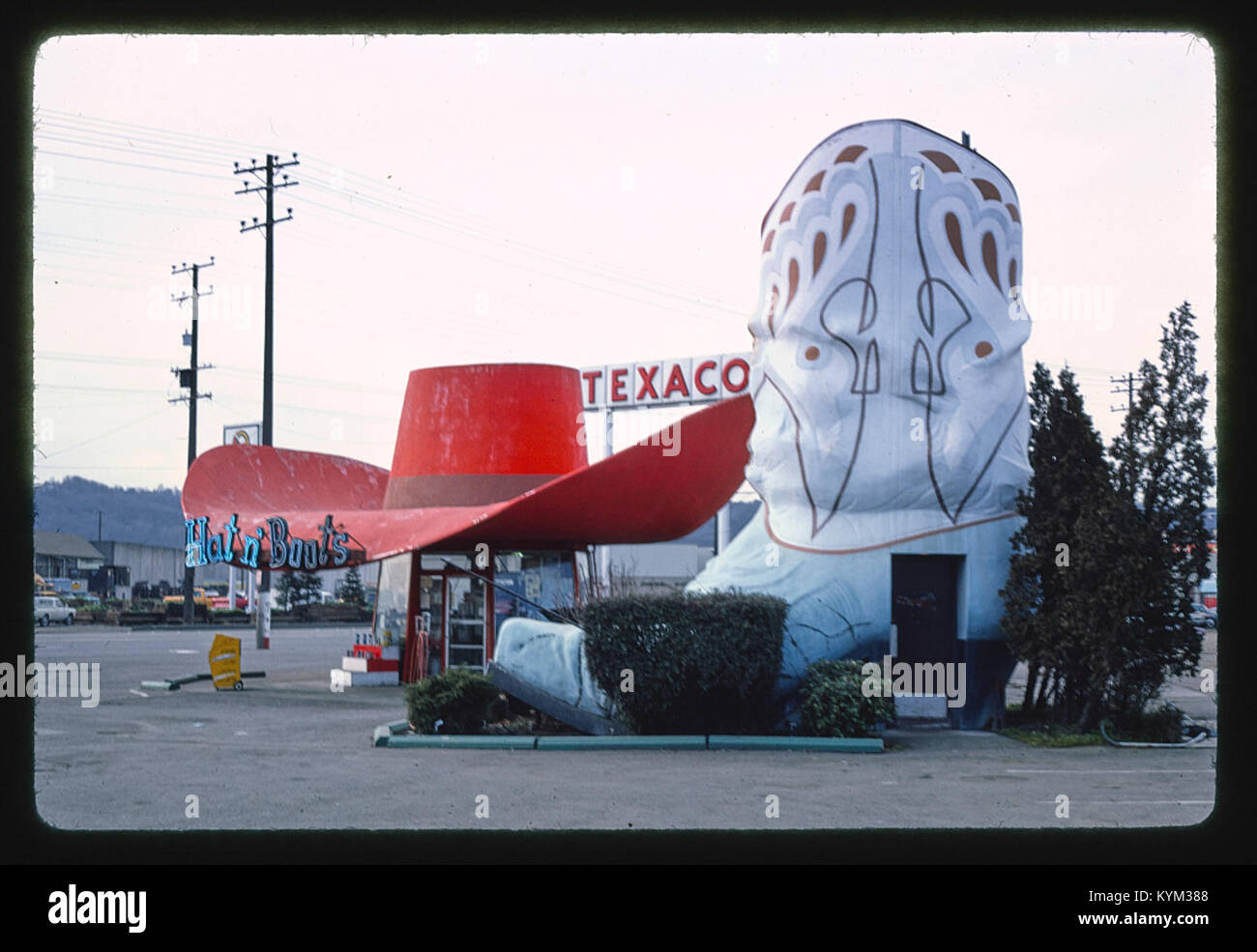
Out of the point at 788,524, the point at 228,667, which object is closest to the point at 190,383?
the point at 228,667

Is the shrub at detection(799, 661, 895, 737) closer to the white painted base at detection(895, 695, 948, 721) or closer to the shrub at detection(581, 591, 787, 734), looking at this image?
the shrub at detection(581, 591, 787, 734)

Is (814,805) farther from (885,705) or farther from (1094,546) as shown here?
(1094,546)

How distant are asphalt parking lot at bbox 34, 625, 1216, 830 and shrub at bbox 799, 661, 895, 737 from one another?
16.1 inches

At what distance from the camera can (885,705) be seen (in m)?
12.8

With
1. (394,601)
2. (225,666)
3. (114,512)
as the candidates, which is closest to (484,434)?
(394,601)

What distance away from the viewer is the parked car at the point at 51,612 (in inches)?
1635

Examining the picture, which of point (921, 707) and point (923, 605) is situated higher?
point (923, 605)

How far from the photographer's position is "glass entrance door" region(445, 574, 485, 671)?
18562mm

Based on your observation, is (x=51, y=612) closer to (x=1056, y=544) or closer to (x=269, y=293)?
(x=269, y=293)

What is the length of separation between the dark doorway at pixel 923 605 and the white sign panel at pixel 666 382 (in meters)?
13.1

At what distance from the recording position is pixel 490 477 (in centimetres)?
1900

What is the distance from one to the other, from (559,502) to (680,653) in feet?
13.0

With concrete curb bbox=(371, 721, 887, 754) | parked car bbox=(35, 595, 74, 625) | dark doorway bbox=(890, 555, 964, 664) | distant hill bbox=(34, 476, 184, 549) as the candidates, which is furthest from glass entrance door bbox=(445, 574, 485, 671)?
distant hill bbox=(34, 476, 184, 549)

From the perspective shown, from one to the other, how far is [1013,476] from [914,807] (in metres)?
6.03
